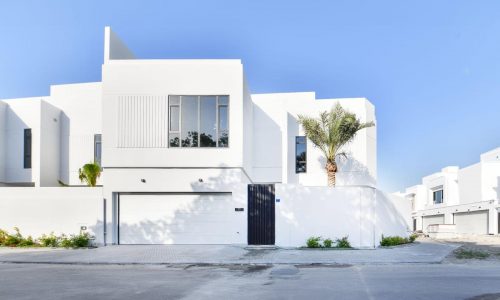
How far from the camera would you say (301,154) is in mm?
27125

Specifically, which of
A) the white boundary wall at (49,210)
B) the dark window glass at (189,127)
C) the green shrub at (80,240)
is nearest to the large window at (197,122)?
the dark window glass at (189,127)

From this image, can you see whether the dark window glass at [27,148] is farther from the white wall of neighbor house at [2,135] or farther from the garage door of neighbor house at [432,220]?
the garage door of neighbor house at [432,220]

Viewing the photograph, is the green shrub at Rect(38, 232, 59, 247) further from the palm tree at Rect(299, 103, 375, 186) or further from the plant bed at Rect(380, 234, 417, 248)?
the plant bed at Rect(380, 234, 417, 248)

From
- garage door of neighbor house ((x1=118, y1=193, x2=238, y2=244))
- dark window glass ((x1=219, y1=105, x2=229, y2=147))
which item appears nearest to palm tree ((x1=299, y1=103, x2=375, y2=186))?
dark window glass ((x1=219, y1=105, x2=229, y2=147))

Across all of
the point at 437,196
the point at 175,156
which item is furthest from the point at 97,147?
the point at 437,196

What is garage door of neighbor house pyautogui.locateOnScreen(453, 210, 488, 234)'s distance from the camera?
41438mm

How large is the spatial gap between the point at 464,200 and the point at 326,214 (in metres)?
38.2

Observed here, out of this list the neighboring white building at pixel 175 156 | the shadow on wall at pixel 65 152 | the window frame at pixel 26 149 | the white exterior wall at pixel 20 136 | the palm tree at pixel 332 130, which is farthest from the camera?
the shadow on wall at pixel 65 152

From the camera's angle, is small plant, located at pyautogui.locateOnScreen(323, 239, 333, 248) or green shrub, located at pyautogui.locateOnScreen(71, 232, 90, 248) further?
green shrub, located at pyautogui.locateOnScreen(71, 232, 90, 248)

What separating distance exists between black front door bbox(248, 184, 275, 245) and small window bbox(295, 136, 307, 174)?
28.5ft

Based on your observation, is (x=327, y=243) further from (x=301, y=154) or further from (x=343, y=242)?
(x=301, y=154)

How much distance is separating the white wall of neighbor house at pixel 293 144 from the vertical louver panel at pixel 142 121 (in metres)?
8.55

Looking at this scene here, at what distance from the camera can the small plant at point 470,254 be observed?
51.2ft

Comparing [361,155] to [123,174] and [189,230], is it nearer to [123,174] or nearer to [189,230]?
[189,230]
